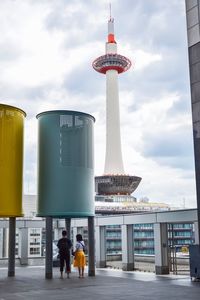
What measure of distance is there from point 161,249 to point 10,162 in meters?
7.59

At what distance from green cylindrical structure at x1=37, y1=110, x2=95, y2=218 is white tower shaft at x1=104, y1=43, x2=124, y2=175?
276 ft

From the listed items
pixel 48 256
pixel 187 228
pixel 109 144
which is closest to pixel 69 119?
pixel 48 256

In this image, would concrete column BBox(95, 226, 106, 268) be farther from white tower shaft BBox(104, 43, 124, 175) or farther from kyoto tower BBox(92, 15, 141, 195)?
white tower shaft BBox(104, 43, 124, 175)

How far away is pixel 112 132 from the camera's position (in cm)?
10381

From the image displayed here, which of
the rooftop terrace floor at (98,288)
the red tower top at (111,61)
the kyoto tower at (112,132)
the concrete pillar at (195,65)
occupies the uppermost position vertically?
the red tower top at (111,61)

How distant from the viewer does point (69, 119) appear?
1823cm

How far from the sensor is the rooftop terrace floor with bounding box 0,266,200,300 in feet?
39.6

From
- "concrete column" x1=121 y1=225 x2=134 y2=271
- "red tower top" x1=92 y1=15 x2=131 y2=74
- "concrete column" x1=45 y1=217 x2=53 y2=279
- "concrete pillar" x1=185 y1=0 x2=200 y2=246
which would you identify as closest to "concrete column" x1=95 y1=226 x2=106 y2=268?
"concrete column" x1=121 y1=225 x2=134 y2=271

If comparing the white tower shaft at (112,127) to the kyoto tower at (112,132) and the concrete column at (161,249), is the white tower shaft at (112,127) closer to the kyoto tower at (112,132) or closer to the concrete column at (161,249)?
the kyoto tower at (112,132)

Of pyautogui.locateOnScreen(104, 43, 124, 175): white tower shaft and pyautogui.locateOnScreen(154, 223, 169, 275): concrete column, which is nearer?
pyautogui.locateOnScreen(154, 223, 169, 275): concrete column

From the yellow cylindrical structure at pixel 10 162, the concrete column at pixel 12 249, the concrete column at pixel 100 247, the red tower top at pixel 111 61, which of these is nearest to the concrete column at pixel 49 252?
the yellow cylindrical structure at pixel 10 162

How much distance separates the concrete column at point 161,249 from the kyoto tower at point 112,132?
8197cm

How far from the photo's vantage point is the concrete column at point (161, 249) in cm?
→ 1875

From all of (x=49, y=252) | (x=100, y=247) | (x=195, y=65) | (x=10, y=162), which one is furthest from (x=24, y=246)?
(x=195, y=65)
